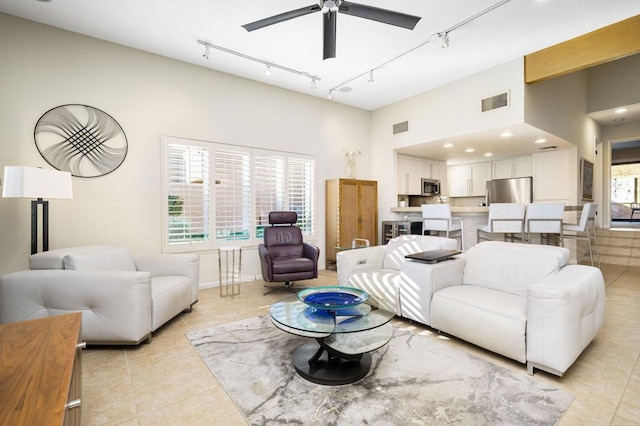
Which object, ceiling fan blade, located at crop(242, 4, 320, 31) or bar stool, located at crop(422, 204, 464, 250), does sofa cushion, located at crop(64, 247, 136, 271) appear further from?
bar stool, located at crop(422, 204, 464, 250)

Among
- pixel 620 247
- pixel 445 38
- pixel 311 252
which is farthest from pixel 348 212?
pixel 620 247

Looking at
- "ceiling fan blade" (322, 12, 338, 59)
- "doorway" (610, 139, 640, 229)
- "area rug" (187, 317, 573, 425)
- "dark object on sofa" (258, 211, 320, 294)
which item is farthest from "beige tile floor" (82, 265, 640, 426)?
"doorway" (610, 139, 640, 229)

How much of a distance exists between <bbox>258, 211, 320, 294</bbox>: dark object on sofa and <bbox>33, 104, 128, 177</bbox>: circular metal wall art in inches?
83.3

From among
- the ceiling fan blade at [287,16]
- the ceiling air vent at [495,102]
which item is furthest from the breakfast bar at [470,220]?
the ceiling fan blade at [287,16]

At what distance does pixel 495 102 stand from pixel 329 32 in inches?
118

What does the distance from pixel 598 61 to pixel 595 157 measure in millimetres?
4500

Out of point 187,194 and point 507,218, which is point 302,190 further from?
point 507,218

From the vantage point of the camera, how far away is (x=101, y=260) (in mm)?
2746

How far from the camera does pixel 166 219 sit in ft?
12.8

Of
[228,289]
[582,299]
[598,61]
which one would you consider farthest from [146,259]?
[598,61]

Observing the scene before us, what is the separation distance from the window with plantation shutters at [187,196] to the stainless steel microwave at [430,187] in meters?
4.67

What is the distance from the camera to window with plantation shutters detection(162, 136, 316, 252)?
3.98 metres

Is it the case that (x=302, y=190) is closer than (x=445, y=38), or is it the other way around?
(x=445, y=38)

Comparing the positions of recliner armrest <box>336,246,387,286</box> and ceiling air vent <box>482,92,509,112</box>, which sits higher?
ceiling air vent <box>482,92,509,112</box>
